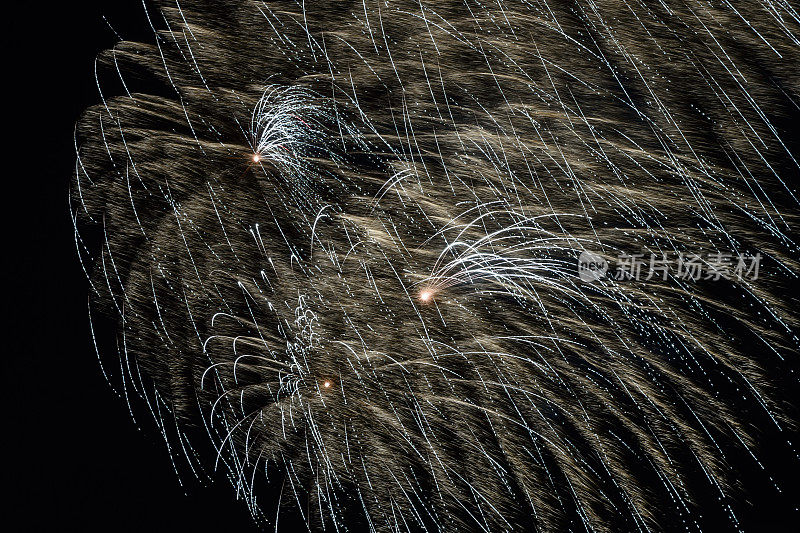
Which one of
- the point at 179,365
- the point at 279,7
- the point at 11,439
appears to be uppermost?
the point at 279,7

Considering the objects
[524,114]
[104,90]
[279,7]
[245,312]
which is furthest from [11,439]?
[524,114]

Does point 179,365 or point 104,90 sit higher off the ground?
point 104,90

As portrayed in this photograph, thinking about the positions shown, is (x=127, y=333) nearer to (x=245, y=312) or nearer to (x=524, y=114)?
(x=245, y=312)

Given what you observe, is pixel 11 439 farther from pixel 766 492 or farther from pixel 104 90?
pixel 766 492

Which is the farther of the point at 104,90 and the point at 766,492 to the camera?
the point at 104,90

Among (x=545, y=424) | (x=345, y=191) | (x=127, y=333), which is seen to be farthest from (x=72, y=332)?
(x=545, y=424)

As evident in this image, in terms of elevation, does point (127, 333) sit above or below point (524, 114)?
below
